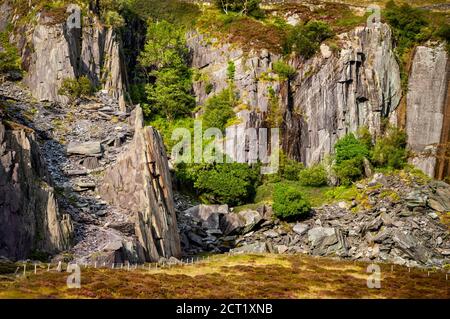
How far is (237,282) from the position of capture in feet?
147

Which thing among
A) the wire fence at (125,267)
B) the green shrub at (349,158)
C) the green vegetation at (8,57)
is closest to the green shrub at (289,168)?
the green shrub at (349,158)

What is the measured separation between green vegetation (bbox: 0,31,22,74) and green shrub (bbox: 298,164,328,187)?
159 feet

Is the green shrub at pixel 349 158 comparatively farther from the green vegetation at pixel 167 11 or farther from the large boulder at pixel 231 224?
the green vegetation at pixel 167 11

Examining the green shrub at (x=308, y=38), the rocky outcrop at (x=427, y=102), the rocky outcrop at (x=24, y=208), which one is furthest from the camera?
the green shrub at (x=308, y=38)

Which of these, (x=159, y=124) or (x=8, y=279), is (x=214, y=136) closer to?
(x=159, y=124)

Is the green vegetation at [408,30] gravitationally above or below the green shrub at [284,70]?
above

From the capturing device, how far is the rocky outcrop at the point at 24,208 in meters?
46.1

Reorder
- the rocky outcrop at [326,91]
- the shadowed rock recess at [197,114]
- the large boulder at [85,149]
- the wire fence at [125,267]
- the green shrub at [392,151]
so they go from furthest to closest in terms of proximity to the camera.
→ the rocky outcrop at [326,91], the green shrub at [392,151], the large boulder at [85,149], the shadowed rock recess at [197,114], the wire fence at [125,267]

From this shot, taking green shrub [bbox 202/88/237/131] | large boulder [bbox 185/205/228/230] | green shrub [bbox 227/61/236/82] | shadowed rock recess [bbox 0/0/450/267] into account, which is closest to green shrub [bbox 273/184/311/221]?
shadowed rock recess [bbox 0/0/450/267]

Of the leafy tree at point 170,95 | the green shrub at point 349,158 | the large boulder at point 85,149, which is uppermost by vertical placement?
the leafy tree at point 170,95

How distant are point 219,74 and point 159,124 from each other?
562 inches

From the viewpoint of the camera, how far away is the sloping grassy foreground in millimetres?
37156

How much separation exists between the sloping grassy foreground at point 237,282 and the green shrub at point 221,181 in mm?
25205

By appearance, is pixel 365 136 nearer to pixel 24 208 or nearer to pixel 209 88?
pixel 209 88
